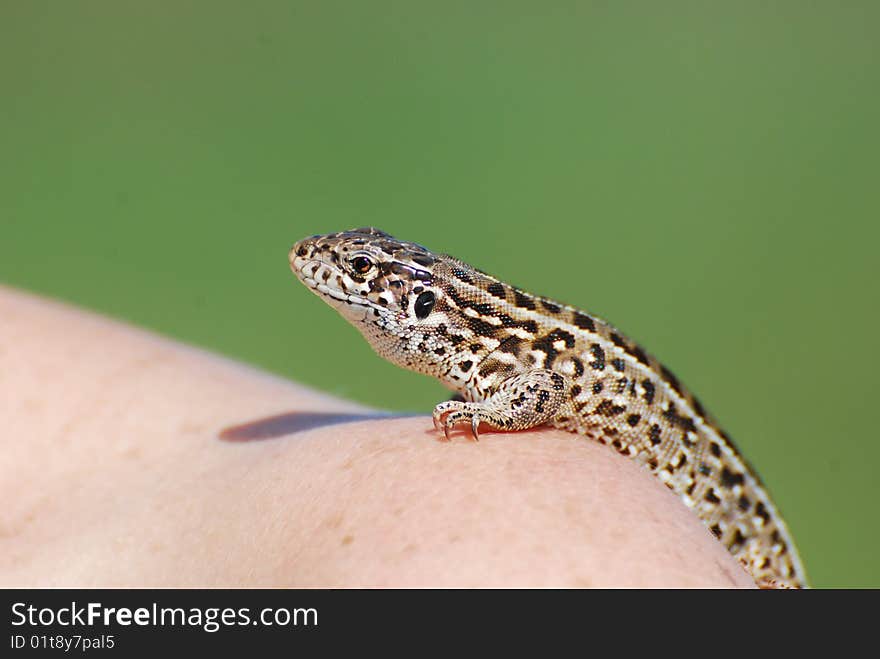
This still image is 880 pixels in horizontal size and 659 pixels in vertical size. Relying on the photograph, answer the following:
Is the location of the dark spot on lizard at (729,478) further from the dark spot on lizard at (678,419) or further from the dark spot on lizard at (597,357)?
the dark spot on lizard at (597,357)

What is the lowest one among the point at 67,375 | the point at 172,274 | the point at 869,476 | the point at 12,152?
the point at 869,476

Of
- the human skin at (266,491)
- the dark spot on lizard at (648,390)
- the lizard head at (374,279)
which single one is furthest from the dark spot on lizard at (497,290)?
the human skin at (266,491)

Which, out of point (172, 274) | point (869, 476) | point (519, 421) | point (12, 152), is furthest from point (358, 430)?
point (12, 152)

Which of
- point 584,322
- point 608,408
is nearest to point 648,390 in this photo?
point 608,408

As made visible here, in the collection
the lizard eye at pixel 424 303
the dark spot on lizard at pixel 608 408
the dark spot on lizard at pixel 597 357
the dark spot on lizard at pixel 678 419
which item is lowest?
the dark spot on lizard at pixel 678 419
